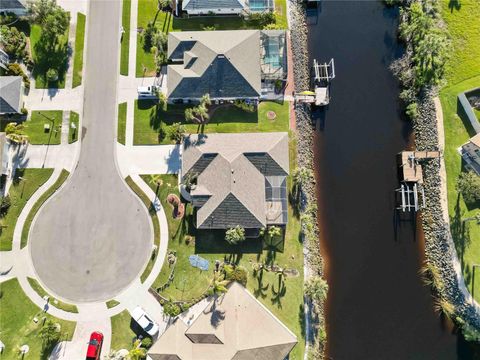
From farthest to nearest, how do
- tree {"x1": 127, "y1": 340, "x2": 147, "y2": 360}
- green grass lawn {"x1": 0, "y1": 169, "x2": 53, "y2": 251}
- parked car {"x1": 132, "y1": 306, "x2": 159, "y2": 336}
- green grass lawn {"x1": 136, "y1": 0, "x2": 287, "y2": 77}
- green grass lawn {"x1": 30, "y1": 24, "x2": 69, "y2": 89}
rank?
green grass lawn {"x1": 136, "y1": 0, "x2": 287, "y2": 77}, green grass lawn {"x1": 30, "y1": 24, "x2": 69, "y2": 89}, green grass lawn {"x1": 0, "y1": 169, "x2": 53, "y2": 251}, parked car {"x1": 132, "y1": 306, "x2": 159, "y2": 336}, tree {"x1": 127, "y1": 340, "x2": 147, "y2": 360}

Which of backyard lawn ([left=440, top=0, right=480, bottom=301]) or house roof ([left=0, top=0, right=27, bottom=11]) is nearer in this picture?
backyard lawn ([left=440, top=0, right=480, bottom=301])

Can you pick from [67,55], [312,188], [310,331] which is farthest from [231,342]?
[67,55]

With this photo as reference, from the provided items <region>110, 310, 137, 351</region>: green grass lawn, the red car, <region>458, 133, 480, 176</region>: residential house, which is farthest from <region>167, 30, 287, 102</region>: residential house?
the red car

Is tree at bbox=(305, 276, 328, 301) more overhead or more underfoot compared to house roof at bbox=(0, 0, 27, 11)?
more underfoot

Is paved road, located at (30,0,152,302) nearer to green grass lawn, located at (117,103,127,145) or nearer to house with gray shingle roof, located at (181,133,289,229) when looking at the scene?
green grass lawn, located at (117,103,127,145)

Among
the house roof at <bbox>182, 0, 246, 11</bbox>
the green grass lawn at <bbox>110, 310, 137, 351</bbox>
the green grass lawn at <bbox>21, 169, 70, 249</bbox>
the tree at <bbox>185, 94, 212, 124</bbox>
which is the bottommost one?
the green grass lawn at <bbox>110, 310, 137, 351</bbox>

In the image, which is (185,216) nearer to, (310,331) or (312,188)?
(312,188)
